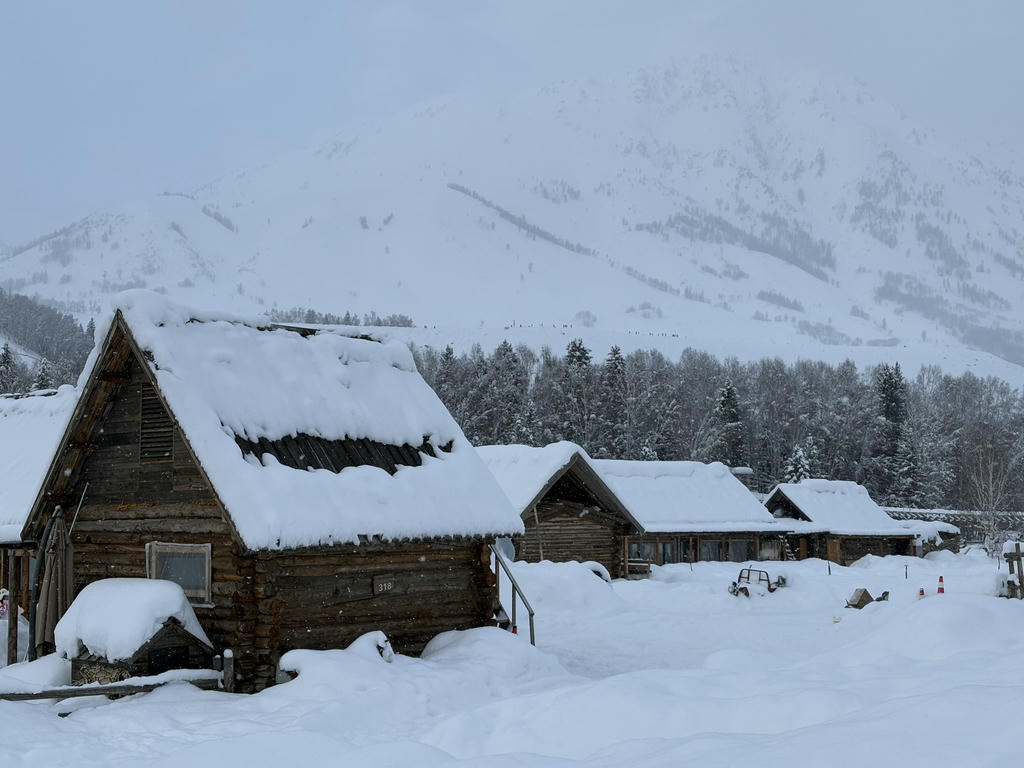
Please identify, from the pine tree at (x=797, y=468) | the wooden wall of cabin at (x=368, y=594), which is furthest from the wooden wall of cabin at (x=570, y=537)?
the pine tree at (x=797, y=468)

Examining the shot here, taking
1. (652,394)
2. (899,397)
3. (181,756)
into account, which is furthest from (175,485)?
(899,397)

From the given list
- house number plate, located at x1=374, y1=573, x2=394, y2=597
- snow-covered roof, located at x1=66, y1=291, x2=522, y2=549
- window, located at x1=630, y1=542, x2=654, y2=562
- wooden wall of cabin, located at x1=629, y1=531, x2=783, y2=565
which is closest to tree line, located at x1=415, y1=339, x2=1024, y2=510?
wooden wall of cabin, located at x1=629, y1=531, x2=783, y2=565

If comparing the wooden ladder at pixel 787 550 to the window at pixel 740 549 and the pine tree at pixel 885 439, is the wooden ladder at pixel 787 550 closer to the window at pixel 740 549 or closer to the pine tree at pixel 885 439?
the window at pixel 740 549

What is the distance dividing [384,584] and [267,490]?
11.3 feet

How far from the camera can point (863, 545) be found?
5578 centimetres

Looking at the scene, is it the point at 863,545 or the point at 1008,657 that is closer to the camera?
the point at 1008,657

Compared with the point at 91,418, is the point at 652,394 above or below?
above

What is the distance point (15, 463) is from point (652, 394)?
192 ft

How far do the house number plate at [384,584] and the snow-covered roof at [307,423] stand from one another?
4.22ft

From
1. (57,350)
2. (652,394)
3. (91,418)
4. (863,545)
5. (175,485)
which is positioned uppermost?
(57,350)

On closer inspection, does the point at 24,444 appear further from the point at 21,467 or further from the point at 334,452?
the point at 334,452

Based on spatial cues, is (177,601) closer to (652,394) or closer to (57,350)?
(652,394)

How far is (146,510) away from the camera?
17625mm

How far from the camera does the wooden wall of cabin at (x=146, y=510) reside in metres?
16.2
